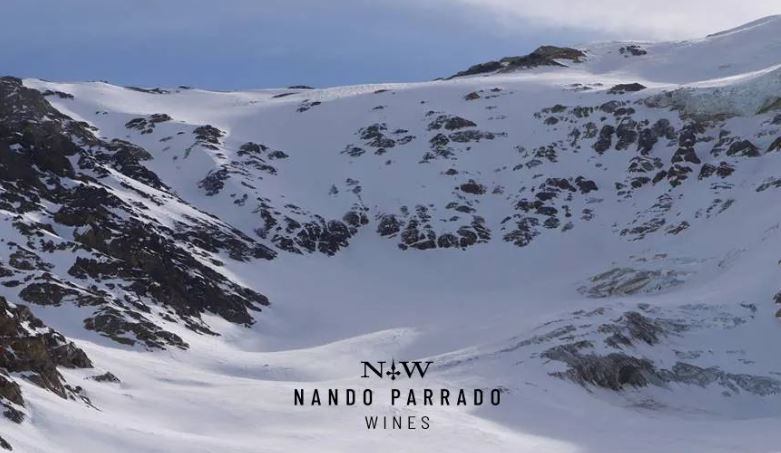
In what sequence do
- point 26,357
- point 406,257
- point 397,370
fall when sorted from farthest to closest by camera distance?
1. point 406,257
2. point 397,370
3. point 26,357

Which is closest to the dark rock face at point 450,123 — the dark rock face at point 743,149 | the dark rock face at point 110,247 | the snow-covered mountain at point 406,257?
the snow-covered mountain at point 406,257

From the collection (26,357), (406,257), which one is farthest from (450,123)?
(26,357)

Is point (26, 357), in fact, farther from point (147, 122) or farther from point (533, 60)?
point (533, 60)

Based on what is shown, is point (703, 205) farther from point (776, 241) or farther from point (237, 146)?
point (237, 146)

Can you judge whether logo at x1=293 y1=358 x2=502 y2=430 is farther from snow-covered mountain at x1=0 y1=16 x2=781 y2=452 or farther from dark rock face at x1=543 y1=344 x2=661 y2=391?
dark rock face at x1=543 y1=344 x2=661 y2=391

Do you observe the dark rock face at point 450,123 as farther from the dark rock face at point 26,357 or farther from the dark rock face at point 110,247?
the dark rock face at point 26,357

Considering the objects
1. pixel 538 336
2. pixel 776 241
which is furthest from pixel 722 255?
pixel 538 336
